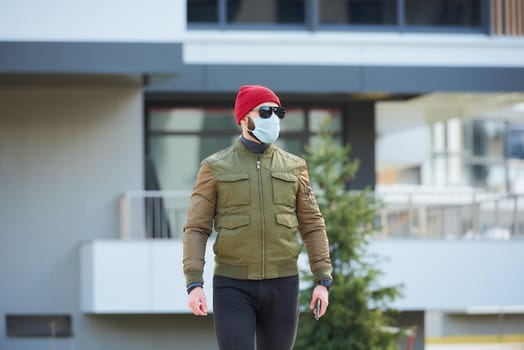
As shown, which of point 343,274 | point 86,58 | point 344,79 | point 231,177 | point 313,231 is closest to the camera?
point 231,177

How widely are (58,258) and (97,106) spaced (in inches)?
80.8

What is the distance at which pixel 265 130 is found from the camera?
5.96 meters

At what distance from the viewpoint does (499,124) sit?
110 feet

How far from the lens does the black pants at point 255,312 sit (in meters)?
5.85

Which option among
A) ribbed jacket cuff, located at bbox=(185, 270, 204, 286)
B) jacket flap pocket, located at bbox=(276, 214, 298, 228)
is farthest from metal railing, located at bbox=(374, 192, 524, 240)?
ribbed jacket cuff, located at bbox=(185, 270, 204, 286)

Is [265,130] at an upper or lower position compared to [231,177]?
upper

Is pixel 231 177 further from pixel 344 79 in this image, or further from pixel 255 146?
pixel 344 79

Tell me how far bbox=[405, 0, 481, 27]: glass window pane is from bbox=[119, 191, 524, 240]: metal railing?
251cm

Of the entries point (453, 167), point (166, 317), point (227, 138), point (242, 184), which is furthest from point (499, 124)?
point (242, 184)

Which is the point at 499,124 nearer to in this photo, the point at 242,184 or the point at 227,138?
the point at 227,138

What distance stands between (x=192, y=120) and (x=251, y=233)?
13.3m

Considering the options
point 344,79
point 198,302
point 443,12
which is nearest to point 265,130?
point 198,302

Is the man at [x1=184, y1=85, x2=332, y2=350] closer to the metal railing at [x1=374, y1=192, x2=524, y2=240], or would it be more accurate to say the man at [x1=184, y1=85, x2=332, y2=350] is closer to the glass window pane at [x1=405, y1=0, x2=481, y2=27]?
the metal railing at [x1=374, y1=192, x2=524, y2=240]

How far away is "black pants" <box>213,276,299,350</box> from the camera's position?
230 inches
